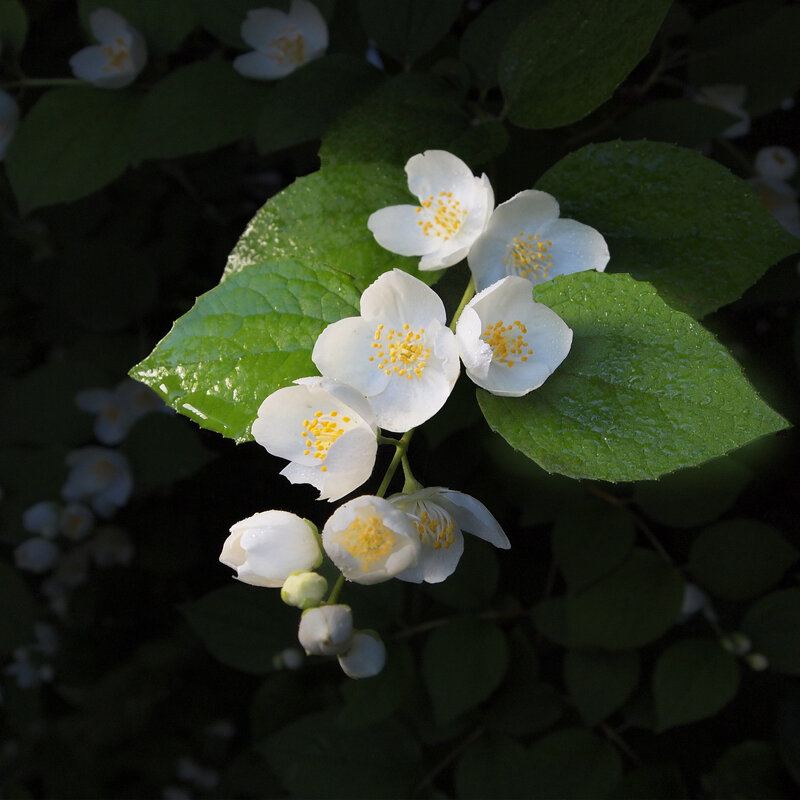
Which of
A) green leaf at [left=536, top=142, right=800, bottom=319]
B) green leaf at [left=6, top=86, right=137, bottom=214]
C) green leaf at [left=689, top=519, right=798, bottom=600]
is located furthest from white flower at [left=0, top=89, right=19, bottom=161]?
green leaf at [left=689, top=519, right=798, bottom=600]

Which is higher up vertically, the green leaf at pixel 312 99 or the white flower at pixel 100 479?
the green leaf at pixel 312 99

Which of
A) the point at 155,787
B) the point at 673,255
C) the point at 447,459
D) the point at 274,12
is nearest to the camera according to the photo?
the point at 673,255

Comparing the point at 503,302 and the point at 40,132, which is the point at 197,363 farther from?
the point at 40,132

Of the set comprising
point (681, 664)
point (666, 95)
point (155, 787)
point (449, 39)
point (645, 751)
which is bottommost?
point (155, 787)

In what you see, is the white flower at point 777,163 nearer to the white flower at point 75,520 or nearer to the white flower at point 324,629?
the white flower at point 324,629

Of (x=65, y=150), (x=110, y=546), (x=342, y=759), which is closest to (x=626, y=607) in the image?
(x=342, y=759)

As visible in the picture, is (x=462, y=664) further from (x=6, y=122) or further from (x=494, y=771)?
(x=6, y=122)

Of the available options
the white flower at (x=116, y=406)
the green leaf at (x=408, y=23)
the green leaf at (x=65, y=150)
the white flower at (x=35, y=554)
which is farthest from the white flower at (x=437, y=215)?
the white flower at (x=35, y=554)

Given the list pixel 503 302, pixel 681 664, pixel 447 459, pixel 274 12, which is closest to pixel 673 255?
pixel 503 302
